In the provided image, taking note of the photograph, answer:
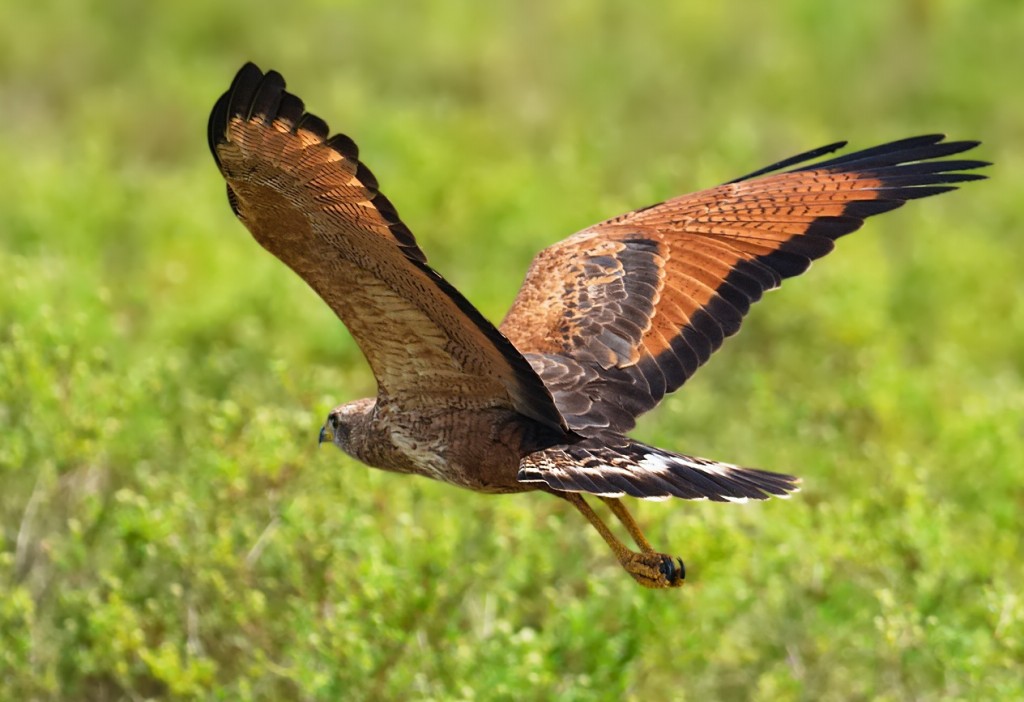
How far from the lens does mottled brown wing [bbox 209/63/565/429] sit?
6.51 m

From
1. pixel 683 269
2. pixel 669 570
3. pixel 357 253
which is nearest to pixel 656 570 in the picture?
pixel 669 570

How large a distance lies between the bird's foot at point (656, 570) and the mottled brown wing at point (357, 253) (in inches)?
26.1

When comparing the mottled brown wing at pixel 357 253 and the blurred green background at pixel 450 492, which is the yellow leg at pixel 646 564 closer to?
the mottled brown wing at pixel 357 253

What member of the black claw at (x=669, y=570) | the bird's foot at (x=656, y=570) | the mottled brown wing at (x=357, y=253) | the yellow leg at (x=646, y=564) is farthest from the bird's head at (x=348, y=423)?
the black claw at (x=669, y=570)

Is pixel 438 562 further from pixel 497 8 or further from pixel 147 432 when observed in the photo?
pixel 497 8

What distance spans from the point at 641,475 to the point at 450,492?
438 centimetres

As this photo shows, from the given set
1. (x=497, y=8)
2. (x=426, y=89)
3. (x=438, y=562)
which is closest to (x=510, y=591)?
(x=438, y=562)

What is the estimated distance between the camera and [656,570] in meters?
7.55

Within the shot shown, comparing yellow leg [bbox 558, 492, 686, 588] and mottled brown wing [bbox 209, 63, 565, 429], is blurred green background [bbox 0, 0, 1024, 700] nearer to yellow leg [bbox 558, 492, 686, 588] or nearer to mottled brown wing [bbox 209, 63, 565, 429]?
yellow leg [bbox 558, 492, 686, 588]

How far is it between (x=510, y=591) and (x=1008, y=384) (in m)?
8.54

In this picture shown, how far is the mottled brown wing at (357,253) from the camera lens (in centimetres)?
651

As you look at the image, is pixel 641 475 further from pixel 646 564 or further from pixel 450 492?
pixel 450 492

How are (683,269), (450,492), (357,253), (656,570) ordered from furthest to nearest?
(450,492)
(683,269)
(656,570)
(357,253)

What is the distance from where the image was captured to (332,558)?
9133mm
